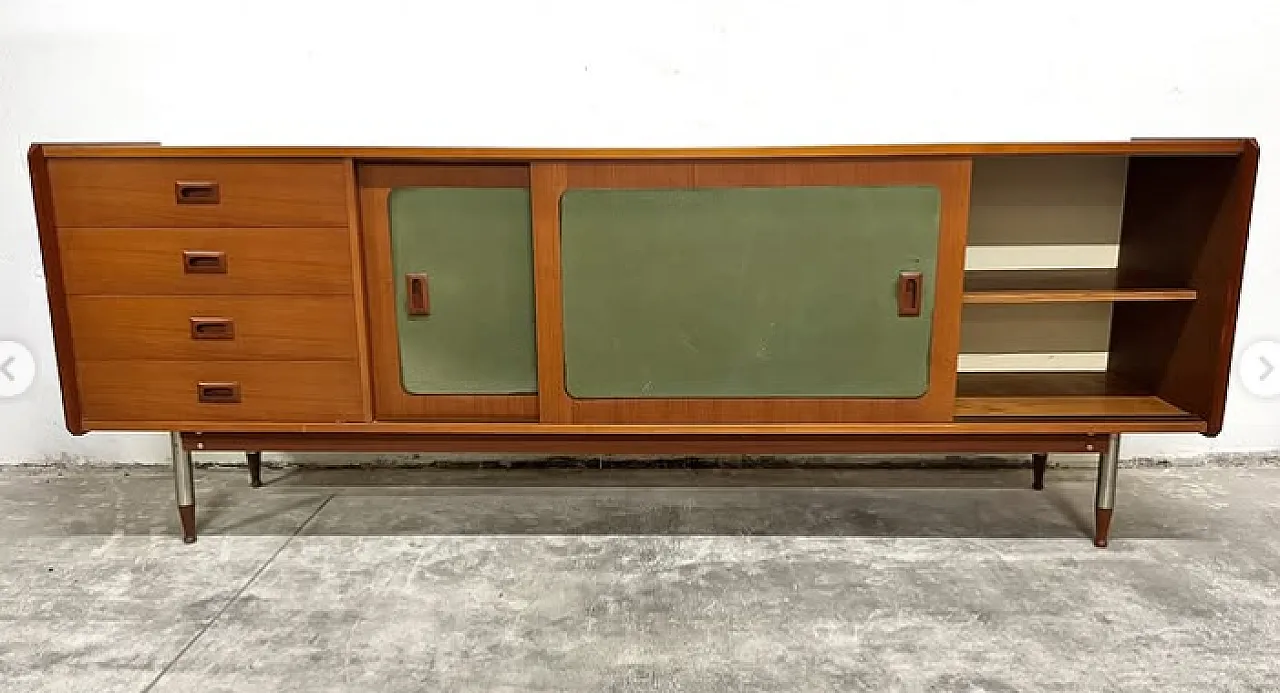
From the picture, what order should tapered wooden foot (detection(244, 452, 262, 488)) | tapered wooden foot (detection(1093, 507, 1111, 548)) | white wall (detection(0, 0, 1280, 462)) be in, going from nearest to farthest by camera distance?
1. tapered wooden foot (detection(1093, 507, 1111, 548))
2. white wall (detection(0, 0, 1280, 462))
3. tapered wooden foot (detection(244, 452, 262, 488))

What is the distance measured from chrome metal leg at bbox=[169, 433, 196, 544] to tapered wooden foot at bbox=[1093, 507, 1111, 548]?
2203 mm

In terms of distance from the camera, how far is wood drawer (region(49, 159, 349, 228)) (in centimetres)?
184

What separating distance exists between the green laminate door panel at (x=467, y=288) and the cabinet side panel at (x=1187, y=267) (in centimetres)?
151

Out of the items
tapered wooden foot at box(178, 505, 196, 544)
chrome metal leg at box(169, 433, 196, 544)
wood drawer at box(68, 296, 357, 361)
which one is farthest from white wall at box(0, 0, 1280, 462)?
tapered wooden foot at box(178, 505, 196, 544)

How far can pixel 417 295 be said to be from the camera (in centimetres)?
193

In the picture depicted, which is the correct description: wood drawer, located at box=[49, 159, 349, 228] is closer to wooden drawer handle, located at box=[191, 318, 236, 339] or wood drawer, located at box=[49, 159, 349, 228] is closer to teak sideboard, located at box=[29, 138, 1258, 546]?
teak sideboard, located at box=[29, 138, 1258, 546]

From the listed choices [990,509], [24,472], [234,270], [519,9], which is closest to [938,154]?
[990,509]

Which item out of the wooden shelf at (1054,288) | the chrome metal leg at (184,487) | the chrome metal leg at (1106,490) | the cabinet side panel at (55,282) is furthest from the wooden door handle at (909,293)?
the cabinet side panel at (55,282)

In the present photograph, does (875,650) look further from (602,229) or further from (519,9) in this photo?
(519,9)

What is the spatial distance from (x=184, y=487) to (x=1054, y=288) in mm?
2181

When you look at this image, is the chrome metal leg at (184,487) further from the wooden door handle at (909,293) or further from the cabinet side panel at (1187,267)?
the cabinet side panel at (1187,267)

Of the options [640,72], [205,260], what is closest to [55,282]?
[205,260]

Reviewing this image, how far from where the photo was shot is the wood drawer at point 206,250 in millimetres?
1871

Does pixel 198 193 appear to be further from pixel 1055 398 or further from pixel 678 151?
pixel 1055 398
